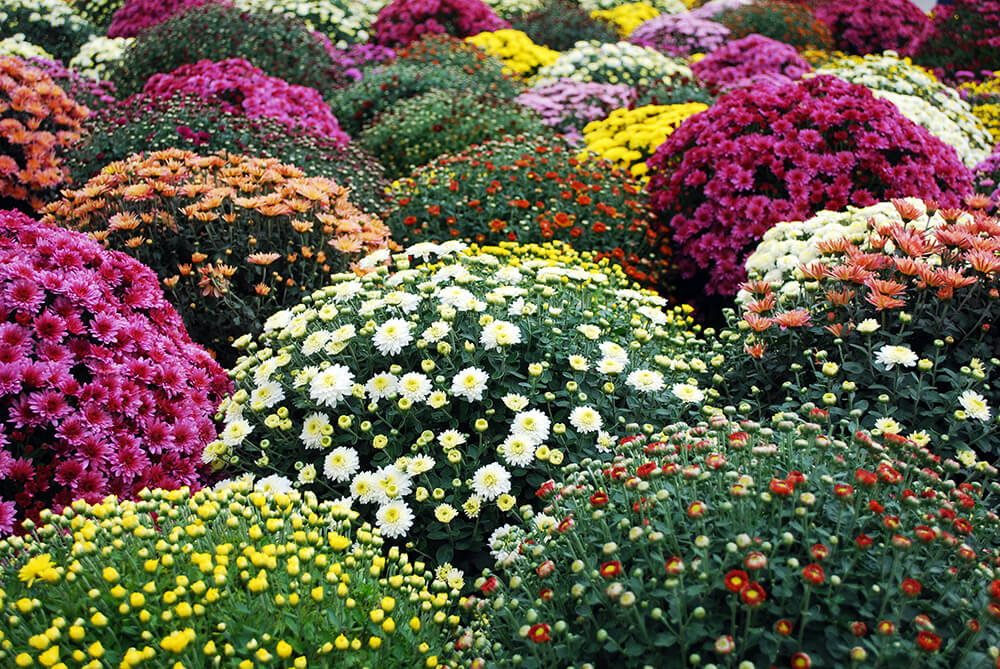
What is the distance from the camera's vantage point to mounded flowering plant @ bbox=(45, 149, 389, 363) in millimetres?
4293

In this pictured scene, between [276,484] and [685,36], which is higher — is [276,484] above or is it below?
above

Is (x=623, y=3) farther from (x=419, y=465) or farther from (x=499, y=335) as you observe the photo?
(x=419, y=465)

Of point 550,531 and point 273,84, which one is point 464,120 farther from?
point 550,531

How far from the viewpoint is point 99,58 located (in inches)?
446

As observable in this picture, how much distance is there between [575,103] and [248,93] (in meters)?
4.10

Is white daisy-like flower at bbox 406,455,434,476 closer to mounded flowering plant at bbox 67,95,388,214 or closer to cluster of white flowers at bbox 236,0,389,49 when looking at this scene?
mounded flowering plant at bbox 67,95,388,214

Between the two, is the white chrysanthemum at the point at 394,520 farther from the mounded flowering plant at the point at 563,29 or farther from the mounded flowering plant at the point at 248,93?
the mounded flowering plant at the point at 563,29

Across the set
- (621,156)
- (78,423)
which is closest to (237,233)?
(78,423)

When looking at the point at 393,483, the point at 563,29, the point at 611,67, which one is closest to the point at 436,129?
the point at 611,67

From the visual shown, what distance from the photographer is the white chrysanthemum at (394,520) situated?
8.77 ft

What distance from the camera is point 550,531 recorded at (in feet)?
7.39

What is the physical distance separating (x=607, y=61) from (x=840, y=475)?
390 inches

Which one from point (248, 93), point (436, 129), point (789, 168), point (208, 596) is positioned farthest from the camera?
point (436, 129)

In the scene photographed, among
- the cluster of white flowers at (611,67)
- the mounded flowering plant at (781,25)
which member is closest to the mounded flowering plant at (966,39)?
the mounded flowering plant at (781,25)
